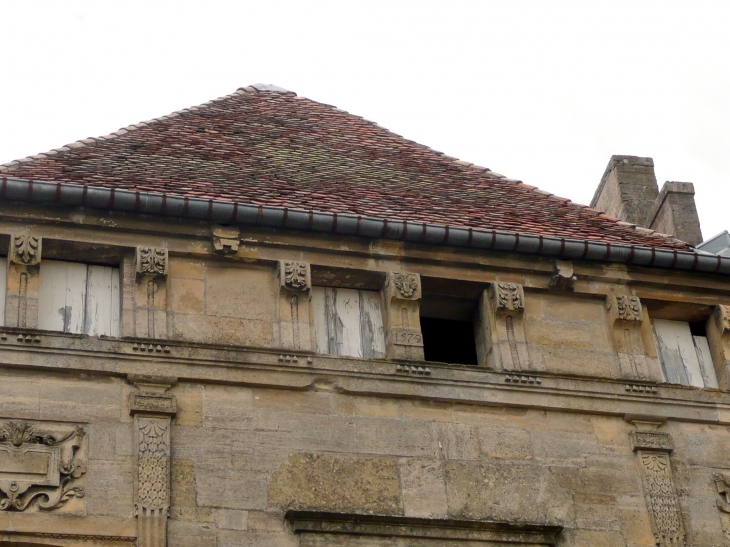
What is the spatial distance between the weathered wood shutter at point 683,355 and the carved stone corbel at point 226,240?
4098 millimetres

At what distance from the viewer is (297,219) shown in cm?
1412

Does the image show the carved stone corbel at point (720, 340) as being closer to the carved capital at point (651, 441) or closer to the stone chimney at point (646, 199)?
the carved capital at point (651, 441)

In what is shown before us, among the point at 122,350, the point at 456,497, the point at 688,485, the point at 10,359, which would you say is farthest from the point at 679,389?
the point at 10,359

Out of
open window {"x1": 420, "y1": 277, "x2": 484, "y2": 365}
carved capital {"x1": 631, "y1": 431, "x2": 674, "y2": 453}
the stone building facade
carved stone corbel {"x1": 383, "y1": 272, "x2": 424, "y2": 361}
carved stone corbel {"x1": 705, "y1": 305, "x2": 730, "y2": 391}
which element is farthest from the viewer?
carved stone corbel {"x1": 705, "y1": 305, "x2": 730, "y2": 391}

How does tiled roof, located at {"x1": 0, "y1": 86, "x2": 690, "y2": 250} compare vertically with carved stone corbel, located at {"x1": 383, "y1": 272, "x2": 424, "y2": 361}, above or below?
above

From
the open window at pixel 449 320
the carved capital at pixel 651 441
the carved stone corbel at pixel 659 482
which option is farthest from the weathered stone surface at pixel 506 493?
the open window at pixel 449 320

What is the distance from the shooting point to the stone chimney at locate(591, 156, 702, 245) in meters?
18.2

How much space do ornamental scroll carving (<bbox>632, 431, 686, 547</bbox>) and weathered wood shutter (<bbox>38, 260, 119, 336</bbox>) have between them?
15.1ft

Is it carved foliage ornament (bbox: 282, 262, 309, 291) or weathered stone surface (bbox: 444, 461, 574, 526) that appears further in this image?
carved foliage ornament (bbox: 282, 262, 309, 291)

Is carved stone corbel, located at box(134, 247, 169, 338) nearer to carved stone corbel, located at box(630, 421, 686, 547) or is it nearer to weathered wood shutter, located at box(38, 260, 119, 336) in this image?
weathered wood shutter, located at box(38, 260, 119, 336)

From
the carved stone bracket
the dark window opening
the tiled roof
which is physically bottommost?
the dark window opening

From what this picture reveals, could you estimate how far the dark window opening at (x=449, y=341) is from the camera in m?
14.9

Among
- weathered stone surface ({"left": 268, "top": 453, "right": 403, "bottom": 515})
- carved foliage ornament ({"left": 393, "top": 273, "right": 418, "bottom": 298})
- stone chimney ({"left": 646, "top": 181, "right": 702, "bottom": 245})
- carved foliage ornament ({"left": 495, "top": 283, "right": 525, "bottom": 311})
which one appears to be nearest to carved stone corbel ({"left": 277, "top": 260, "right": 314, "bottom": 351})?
carved foliage ornament ({"left": 393, "top": 273, "right": 418, "bottom": 298})

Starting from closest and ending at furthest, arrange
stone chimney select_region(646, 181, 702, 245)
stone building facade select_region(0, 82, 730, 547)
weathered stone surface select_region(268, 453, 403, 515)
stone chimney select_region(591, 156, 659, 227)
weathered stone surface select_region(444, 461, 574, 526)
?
stone building facade select_region(0, 82, 730, 547)
weathered stone surface select_region(268, 453, 403, 515)
weathered stone surface select_region(444, 461, 574, 526)
stone chimney select_region(646, 181, 702, 245)
stone chimney select_region(591, 156, 659, 227)
